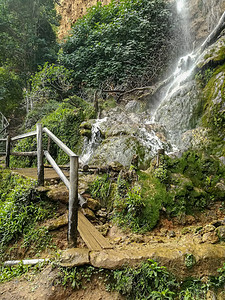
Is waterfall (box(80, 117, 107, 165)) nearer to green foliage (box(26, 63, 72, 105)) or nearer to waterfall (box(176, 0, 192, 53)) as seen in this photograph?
green foliage (box(26, 63, 72, 105))

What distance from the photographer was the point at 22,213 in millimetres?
2906

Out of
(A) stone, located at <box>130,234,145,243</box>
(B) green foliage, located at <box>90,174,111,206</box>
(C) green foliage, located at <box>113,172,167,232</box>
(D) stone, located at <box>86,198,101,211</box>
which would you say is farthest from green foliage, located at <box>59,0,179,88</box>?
(A) stone, located at <box>130,234,145,243</box>

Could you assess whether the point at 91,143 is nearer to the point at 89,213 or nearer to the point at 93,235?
the point at 89,213

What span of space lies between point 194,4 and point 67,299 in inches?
685

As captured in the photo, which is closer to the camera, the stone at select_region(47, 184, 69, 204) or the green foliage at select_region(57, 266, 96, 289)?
the green foliage at select_region(57, 266, 96, 289)

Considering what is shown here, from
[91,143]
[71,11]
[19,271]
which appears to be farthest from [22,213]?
[71,11]

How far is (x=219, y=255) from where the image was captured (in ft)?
6.74

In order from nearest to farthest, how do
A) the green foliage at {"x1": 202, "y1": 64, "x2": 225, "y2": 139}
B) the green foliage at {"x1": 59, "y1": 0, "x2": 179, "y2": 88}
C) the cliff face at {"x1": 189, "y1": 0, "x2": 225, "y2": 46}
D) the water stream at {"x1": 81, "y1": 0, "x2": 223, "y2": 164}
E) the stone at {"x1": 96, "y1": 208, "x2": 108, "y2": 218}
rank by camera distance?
the stone at {"x1": 96, "y1": 208, "x2": 108, "y2": 218} → the green foliage at {"x1": 202, "y1": 64, "x2": 225, "y2": 139} → the water stream at {"x1": 81, "y1": 0, "x2": 223, "y2": 164} → the cliff face at {"x1": 189, "y1": 0, "x2": 225, "y2": 46} → the green foliage at {"x1": 59, "y1": 0, "x2": 179, "y2": 88}

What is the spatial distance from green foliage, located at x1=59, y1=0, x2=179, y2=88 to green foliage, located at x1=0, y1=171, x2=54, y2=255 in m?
10.5

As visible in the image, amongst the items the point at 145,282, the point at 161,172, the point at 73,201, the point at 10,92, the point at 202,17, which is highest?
the point at 202,17

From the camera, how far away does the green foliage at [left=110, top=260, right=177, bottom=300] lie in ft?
6.09

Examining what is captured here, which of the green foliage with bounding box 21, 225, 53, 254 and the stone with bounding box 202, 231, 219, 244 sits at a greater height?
the stone with bounding box 202, 231, 219, 244

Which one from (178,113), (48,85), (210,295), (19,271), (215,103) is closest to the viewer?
(210,295)

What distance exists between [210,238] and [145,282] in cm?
121
